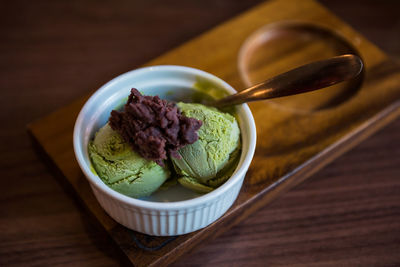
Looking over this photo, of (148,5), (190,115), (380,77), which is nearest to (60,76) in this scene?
(148,5)

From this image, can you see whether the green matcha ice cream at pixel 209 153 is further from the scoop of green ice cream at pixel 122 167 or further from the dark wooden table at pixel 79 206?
the dark wooden table at pixel 79 206

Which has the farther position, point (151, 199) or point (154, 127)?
point (151, 199)

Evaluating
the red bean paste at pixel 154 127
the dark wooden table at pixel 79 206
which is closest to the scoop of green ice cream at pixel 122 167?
the red bean paste at pixel 154 127

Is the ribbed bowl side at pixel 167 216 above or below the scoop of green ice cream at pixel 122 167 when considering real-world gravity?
below

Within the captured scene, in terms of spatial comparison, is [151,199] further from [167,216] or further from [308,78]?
[308,78]

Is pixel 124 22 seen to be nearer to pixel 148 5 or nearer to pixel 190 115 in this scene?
pixel 148 5

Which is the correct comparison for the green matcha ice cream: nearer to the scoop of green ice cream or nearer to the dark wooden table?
the scoop of green ice cream

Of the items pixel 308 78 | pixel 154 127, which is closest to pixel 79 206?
pixel 154 127
